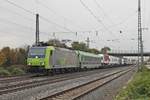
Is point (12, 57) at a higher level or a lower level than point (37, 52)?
higher

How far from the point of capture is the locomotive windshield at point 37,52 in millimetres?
37062

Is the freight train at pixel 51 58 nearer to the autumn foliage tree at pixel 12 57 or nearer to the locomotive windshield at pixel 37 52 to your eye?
the locomotive windshield at pixel 37 52

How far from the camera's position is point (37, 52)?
123 ft

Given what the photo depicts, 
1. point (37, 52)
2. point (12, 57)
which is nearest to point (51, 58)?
point (37, 52)

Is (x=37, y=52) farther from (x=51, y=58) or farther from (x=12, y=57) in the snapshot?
(x=12, y=57)

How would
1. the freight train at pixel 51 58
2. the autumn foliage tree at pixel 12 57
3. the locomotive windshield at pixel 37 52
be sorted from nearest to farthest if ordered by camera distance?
the freight train at pixel 51 58, the locomotive windshield at pixel 37 52, the autumn foliage tree at pixel 12 57

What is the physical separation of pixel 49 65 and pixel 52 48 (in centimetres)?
190

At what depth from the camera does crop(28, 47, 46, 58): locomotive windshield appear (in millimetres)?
37062

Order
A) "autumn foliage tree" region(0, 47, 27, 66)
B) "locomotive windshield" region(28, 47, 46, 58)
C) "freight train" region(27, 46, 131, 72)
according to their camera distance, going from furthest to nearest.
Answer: "autumn foliage tree" region(0, 47, 27, 66), "locomotive windshield" region(28, 47, 46, 58), "freight train" region(27, 46, 131, 72)

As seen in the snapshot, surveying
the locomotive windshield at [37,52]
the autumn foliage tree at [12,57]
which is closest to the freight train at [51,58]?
the locomotive windshield at [37,52]

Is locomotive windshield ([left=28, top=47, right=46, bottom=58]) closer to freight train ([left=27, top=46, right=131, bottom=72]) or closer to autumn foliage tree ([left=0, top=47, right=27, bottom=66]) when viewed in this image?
freight train ([left=27, top=46, right=131, bottom=72])

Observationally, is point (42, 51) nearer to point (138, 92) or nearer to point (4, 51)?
point (138, 92)

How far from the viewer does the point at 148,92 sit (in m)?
17.5

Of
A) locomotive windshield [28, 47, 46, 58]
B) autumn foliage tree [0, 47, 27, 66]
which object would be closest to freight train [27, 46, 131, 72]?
locomotive windshield [28, 47, 46, 58]
